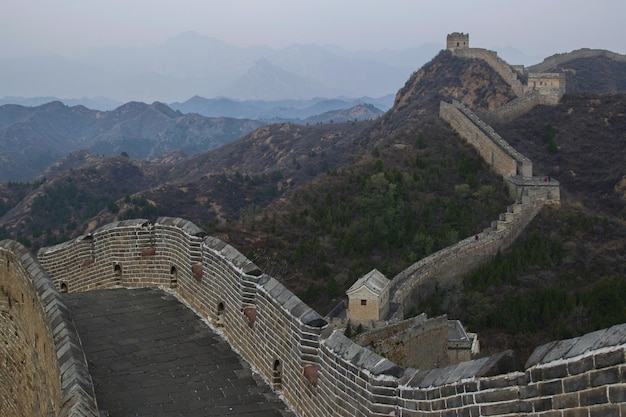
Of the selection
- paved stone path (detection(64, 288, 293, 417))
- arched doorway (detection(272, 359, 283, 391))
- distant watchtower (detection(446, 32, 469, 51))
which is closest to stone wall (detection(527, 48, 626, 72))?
distant watchtower (detection(446, 32, 469, 51))

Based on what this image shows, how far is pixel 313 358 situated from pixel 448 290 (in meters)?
24.2

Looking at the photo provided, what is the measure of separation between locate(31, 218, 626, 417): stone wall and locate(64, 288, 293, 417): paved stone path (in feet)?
0.71

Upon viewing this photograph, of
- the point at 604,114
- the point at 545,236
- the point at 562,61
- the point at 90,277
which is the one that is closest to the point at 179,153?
the point at 562,61

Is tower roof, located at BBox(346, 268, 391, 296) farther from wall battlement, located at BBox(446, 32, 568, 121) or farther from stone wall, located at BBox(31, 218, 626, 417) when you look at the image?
wall battlement, located at BBox(446, 32, 568, 121)

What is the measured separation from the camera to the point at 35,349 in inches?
327

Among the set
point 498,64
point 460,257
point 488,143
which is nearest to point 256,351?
point 460,257

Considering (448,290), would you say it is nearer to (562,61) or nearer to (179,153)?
(562,61)

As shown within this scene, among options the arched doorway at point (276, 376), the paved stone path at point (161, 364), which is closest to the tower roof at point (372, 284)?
the paved stone path at point (161, 364)

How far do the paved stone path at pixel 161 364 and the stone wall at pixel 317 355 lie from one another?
0.71 ft

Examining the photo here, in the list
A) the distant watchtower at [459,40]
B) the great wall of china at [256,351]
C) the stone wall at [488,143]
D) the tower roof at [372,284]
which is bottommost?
the tower roof at [372,284]

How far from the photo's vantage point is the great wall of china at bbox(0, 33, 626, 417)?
12.3 feet

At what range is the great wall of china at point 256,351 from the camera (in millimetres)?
3738

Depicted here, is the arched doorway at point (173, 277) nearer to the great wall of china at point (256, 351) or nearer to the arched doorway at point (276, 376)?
the great wall of china at point (256, 351)

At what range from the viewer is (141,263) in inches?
399
